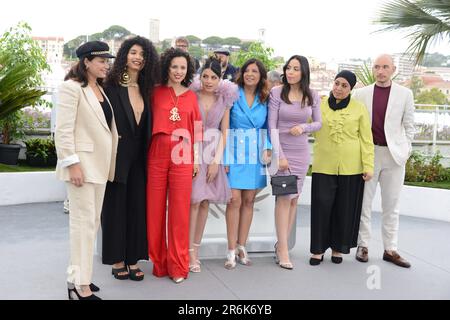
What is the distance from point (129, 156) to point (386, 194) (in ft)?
7.19

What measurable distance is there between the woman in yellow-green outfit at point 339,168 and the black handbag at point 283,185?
31 centimetres

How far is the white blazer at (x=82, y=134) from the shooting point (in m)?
3.04

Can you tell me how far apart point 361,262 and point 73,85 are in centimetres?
268

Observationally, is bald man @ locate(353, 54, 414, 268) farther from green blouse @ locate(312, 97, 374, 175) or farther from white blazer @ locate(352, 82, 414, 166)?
green blouse @ locate(312, 97, 374, 175)

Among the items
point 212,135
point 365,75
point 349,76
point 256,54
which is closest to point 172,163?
point 212,135

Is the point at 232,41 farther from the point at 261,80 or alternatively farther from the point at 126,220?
the point at 126,220

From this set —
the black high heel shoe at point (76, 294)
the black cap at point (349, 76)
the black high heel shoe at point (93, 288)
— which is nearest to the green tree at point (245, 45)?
the black cap at point (349, 76)

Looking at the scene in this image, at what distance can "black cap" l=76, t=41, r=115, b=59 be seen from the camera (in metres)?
3.15

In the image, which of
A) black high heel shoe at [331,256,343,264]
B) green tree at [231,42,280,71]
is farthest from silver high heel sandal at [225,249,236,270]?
green tree at [231,42,280,71]

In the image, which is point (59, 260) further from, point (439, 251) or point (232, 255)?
point (439, 251)

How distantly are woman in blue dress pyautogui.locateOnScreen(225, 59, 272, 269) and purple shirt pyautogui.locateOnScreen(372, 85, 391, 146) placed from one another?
96cm

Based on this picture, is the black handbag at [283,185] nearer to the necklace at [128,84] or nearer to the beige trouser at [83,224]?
the necklace at [128,84]

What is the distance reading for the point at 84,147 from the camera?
3.10 m

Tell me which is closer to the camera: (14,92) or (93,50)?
(93,50)
